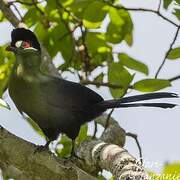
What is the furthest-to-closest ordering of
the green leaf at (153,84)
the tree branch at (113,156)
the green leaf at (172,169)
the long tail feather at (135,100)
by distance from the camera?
1. the green leaf at (153,84)
2. the long tail feather at (135,100)
3. the green leaf at (172,169)
4. the tree branch at (113,156)

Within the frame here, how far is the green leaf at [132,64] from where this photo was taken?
3.61 metres

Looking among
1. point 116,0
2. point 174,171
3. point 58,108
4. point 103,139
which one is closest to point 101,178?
point 103,139

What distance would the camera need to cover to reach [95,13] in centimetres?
367

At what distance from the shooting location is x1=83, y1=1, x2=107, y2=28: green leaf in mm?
3612

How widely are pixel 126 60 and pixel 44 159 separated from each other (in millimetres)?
1240

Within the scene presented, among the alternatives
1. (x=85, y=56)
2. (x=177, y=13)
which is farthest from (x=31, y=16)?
(x=177, y=13)

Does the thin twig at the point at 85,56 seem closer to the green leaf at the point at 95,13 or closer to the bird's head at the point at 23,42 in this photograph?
the green leaf at the point at 95,13

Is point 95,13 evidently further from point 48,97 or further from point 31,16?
point 48,97

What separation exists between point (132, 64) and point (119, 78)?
0.27m

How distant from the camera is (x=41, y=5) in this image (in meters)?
4.33

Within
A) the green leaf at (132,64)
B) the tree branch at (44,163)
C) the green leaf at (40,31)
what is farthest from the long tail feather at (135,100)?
the green leaf at (40,31)

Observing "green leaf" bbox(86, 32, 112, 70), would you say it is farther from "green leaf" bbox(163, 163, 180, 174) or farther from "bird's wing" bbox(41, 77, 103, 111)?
"green leaf" bbox(163, 163, 180, 174)

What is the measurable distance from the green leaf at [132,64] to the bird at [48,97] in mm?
457

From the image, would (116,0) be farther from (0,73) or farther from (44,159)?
(44,159)
